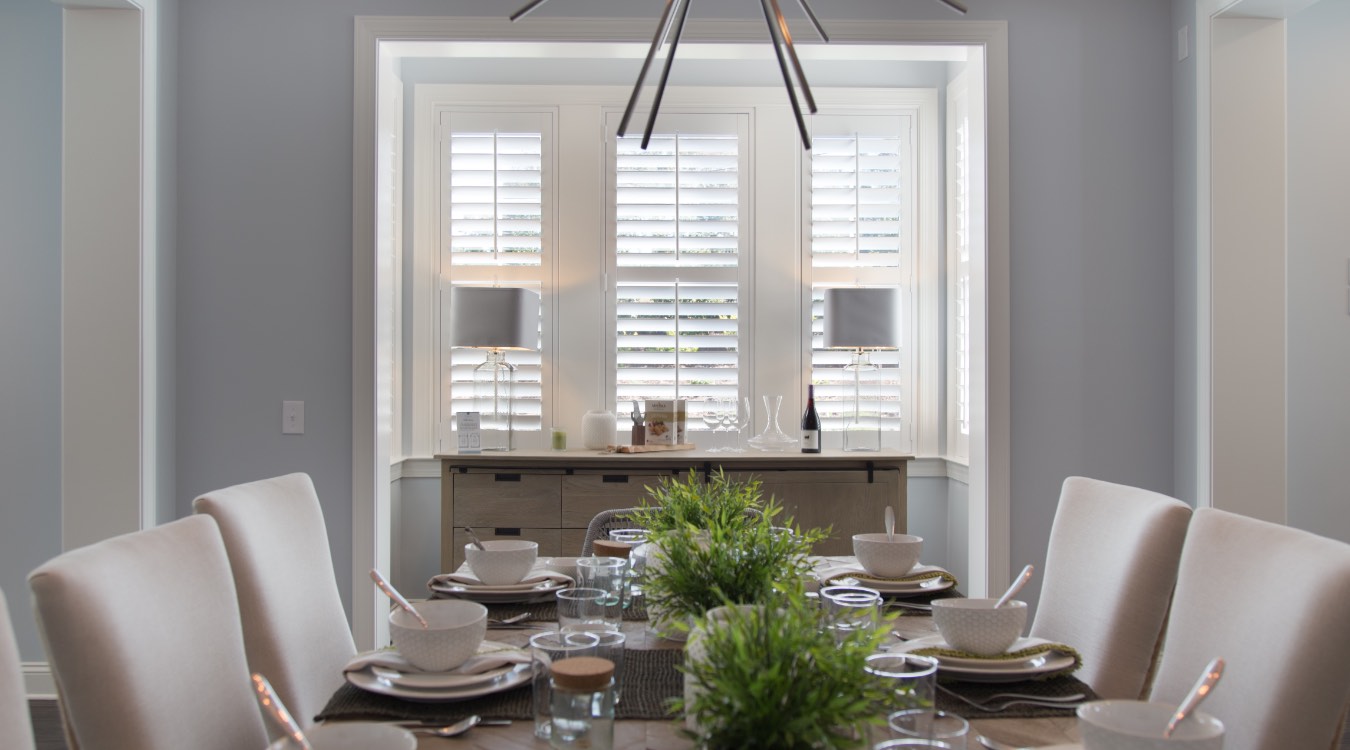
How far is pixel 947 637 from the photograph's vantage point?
1512 mm

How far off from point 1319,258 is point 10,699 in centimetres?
428

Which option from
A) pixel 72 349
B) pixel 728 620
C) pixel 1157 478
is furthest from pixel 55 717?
pixel 1157 478

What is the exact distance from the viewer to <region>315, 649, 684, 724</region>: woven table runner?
1302 millimetres

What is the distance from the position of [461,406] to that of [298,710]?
263cm

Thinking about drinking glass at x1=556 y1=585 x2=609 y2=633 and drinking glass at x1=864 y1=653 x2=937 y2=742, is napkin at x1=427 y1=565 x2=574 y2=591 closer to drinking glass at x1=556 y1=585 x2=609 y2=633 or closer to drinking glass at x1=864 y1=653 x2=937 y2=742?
drinking glass at x1=556 y1=585 x2=609 y2=633

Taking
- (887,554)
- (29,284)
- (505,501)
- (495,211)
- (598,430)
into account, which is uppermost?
(495,211)

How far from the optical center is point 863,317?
4020 mm

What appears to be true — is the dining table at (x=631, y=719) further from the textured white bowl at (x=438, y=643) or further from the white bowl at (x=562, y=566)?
the white bowl at (x=562, y=566)

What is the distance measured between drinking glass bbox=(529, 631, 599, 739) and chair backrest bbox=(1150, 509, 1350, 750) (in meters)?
0.89

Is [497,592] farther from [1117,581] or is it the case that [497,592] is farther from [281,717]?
[1117,581]

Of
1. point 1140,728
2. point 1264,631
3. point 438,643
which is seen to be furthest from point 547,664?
point 1264,631

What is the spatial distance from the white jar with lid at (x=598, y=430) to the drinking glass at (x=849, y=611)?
240 centimetres

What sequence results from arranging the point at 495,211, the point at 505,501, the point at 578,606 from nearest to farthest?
the point at 578,606 < the point at 505,501 < the point at 495,211

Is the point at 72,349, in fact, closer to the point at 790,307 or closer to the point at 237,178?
the point at 237,178
